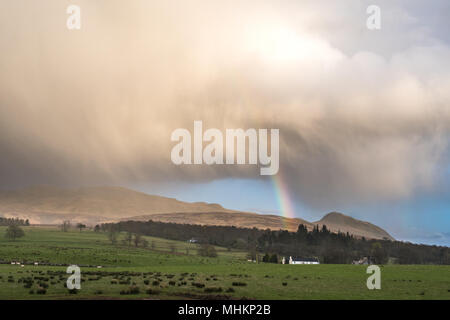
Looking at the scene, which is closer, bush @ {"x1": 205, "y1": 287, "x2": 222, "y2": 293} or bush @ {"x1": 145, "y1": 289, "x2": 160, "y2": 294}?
bush @ {"x1": 145, "y1": 289, "x2": 160, "y2": 294}

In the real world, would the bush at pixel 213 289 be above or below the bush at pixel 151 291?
below

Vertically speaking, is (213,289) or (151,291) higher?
(151,291)

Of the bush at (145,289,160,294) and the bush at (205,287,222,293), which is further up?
the bush at (145,289,160,294)

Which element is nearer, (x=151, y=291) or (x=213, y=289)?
(x=151, y=291)

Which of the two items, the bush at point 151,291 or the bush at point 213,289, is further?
the bush at point 213,289

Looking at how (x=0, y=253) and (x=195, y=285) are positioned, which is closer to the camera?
(x=195, y=285)
